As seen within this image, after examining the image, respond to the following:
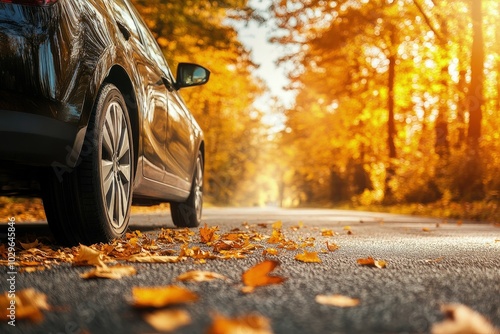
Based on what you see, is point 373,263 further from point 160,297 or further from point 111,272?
point 160,297

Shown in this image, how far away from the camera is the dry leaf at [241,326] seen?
1579mm

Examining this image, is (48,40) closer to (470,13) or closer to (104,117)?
(104,117)

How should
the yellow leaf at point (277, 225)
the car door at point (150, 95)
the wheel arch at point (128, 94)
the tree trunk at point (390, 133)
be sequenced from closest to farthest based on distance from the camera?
the wheel arch at point (128, 94) < the car door at point (150, 95) < the yellow leaf at point (277, 225) < the tree trunk at point (390, 133)

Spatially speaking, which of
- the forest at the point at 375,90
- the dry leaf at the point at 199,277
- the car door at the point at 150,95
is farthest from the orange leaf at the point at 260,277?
the forest at the point at 375,90

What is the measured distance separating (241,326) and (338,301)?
545 mm

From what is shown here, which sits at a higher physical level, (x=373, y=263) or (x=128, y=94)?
(x=128, y=94)

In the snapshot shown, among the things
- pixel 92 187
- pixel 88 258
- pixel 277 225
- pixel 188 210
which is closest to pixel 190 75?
pixel 188 210

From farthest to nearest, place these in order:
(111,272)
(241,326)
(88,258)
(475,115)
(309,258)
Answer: (475,115) < (309,258) < (88,258) < (111,272) < (241,326)

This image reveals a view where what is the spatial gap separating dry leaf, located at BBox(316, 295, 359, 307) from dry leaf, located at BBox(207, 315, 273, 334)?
1.30 ft

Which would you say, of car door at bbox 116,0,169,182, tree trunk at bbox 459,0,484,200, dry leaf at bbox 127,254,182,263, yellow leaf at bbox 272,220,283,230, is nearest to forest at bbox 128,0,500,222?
tree trunk at bbox 459,0,484,200

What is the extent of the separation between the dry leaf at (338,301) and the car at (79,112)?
1678 mm

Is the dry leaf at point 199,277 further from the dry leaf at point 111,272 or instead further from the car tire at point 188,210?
the car tire at point 188,210

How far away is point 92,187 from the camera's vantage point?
356 centimetres

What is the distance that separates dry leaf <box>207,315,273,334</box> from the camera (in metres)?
1.58
